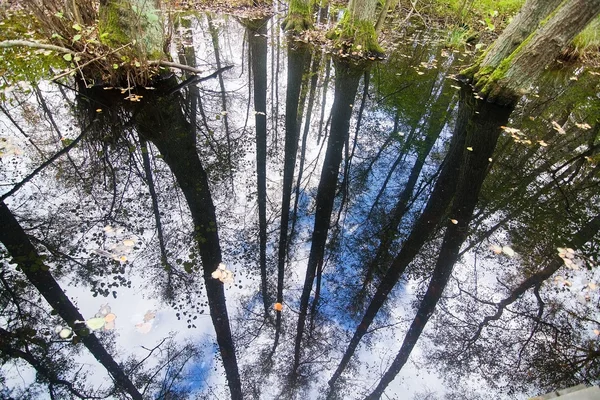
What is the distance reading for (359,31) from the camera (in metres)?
7.07

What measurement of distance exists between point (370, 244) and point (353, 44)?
6.03 m

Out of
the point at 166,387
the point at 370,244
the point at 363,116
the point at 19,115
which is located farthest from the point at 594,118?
the point at 19,115

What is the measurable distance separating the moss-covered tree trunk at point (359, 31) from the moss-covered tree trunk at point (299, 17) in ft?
4.69

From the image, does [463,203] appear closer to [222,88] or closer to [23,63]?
[222,88]

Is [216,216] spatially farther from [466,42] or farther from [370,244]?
[466,42]

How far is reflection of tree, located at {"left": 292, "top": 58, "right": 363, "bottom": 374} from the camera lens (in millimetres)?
2283

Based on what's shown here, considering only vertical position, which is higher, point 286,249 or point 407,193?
point 407,193

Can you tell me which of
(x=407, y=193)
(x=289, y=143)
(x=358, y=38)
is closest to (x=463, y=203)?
(x=407, y=193)

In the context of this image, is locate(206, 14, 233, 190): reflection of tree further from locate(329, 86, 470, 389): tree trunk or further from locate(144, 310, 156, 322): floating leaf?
locate(329, 86, 470, 389): tree trunk

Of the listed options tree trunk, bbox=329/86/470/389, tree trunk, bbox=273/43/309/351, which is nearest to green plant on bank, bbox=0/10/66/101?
tree trunk, bbox=273/43/309/351

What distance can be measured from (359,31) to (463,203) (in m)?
5.47

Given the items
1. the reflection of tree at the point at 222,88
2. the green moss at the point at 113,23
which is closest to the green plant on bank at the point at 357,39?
the reflection of tree at the point at 222,88

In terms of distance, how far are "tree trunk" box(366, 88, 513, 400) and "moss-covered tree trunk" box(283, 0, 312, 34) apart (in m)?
4.93

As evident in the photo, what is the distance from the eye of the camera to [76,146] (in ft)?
11.3
